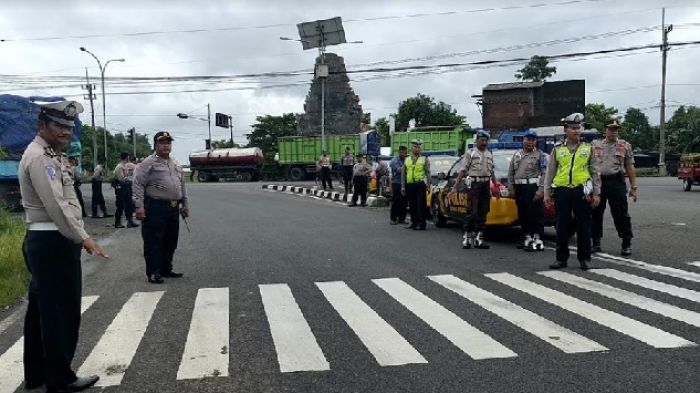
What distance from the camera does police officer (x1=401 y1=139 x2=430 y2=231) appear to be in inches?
489

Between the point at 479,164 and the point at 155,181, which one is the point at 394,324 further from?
the point at 479,164

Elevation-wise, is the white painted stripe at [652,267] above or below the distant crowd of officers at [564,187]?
below

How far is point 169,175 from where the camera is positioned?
26.3ft

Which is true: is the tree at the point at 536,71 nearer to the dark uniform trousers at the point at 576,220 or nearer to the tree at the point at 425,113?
the tree at the point at 425,113

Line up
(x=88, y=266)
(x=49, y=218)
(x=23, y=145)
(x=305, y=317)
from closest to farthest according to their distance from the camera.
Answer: (x=49, y=218) < (x=305, y=317) < (x=88, y=266) < (x=23, y=145)

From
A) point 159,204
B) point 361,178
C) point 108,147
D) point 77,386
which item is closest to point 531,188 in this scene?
point 159,204

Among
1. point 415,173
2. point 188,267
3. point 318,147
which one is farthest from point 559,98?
point 188,267

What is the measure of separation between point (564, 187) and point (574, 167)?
276 mm

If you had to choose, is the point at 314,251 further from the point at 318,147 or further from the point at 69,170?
the point at 318,147

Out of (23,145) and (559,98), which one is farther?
(559,98)

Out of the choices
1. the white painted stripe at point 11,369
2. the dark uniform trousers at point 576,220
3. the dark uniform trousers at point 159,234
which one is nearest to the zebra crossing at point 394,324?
A: the white painted stripe at point 11,369

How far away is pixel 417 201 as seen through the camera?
12508 mm

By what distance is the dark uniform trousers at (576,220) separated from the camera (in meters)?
7.83

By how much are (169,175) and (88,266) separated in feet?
7.48
